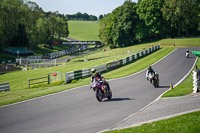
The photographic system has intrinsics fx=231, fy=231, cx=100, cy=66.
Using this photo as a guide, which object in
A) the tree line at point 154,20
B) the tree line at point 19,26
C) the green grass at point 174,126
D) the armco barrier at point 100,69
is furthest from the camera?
the tree line at point 19,26

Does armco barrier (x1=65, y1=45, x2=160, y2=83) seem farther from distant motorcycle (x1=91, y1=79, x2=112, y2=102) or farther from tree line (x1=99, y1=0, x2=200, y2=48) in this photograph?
tree line (x1=99, y1=0, x2=200, y2=48)

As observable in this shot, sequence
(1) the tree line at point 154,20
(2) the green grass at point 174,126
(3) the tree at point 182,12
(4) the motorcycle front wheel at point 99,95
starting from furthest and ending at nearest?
(1) the tree line at point 154,20 → (3) the tree at point 182,12 → (4) the motorcycle front wheel at point 99,95 → (2) the green grass at point 174,126

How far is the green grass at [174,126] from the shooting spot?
7750 mm

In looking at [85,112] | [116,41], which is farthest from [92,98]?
[116,41]

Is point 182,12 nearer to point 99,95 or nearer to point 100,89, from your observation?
point 100,89

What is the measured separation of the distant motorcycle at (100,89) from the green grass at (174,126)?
6.18 m

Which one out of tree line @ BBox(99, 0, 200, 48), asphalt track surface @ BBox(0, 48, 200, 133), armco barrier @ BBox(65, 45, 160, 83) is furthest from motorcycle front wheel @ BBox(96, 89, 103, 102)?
tree line @ BBox(99, 0, 200, 48)

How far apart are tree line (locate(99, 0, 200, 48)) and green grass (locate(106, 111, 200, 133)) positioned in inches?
2837

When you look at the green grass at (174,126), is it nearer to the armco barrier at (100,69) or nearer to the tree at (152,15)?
the armco barrier at (100,69)

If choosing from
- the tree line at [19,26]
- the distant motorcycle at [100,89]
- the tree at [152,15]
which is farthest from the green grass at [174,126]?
the tree line at [19,26]

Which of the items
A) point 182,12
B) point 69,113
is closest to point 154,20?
point 182,12

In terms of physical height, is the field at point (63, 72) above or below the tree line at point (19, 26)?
below

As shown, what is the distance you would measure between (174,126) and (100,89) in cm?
738

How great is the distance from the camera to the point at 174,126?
8.15 metres
